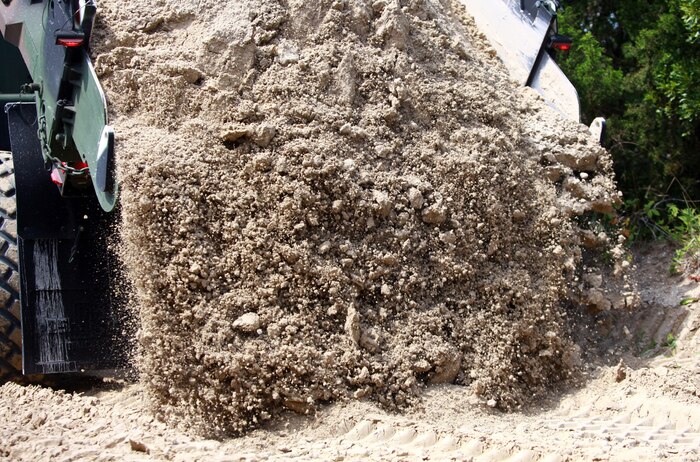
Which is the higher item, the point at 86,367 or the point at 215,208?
the point at 215,208

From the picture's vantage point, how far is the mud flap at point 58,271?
4.11 meters

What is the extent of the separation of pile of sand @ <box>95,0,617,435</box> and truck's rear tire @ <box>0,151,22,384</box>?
775 millimetres

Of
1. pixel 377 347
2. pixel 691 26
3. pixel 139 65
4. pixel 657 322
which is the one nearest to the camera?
pixel 377 347

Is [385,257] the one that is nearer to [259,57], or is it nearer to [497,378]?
[497,378]

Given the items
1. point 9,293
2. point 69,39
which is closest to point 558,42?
point 69,39

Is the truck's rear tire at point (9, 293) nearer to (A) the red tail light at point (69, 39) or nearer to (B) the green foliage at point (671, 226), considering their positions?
(A) the red tail light at point (69, 39)

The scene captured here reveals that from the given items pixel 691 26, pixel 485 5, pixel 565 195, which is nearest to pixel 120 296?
pixel 565 195

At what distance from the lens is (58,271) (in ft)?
13.6

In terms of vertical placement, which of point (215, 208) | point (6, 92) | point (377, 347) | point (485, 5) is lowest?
point (377, 347)

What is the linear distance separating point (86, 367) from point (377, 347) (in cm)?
142

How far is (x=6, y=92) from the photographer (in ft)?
16.0

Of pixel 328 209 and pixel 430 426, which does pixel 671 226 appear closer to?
pixel 328 209

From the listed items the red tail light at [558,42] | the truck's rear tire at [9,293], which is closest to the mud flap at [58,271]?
the truck's rear tire at [9,293]

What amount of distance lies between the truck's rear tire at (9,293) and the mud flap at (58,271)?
12 centimetres
